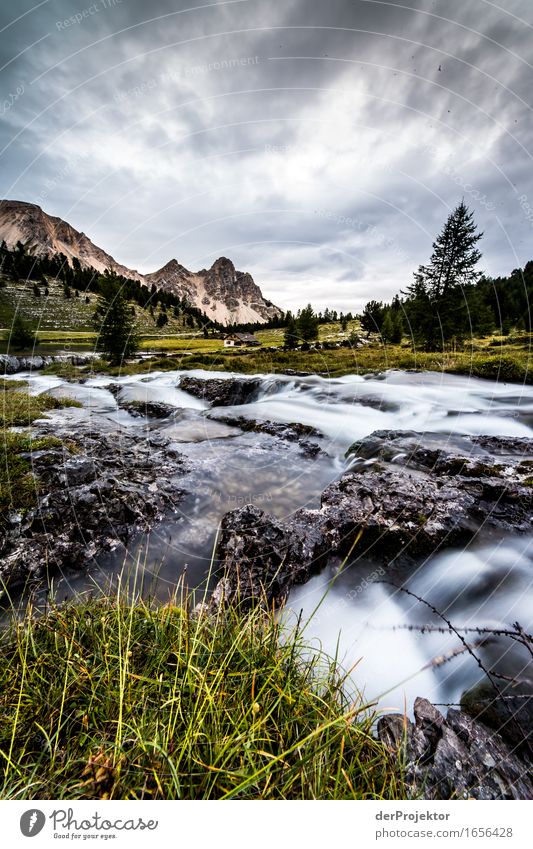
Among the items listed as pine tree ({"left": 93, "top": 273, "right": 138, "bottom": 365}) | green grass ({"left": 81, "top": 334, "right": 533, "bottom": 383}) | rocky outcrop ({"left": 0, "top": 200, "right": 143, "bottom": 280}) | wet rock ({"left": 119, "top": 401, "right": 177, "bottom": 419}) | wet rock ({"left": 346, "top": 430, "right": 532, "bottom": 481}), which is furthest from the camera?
rocky outcrop ({"left": 0, "top": 200, "right": 143, "bottom": 280})

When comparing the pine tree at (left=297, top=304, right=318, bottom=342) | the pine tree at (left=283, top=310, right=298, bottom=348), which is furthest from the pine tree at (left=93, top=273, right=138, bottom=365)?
the pine tree at (left=297, top=304, right=318, bottom=342)

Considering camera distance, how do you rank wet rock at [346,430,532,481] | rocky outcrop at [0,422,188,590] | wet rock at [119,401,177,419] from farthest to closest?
wet rock at [119,401,177,419] → wet rock at [346,430,532,481] → rocky outcrop at [0,422,188,590]

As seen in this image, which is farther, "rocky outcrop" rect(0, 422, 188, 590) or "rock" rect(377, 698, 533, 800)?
"rocky outcrop" rect(0, 422, 188, 590)

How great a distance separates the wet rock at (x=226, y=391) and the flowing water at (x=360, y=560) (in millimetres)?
1147

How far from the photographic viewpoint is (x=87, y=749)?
5.54 ft

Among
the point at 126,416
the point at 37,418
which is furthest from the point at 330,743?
the point at 126,416

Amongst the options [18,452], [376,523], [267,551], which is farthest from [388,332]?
[18,452]

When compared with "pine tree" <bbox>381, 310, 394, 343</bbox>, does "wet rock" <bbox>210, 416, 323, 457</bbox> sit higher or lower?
lower

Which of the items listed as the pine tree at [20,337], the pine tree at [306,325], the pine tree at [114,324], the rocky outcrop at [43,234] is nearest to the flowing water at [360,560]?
Answer: the pine tree at [114,324]

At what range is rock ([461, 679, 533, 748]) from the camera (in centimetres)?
270

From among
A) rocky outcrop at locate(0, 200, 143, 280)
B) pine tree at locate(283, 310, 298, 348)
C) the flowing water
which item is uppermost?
rocky outcrop at locate(0, 200, 143, 280)

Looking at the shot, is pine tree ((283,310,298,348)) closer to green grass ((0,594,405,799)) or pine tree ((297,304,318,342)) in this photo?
pine tree ((297,304,318,342))

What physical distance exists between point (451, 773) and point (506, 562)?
3921mm

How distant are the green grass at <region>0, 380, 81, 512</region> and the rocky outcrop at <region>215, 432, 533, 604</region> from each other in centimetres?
341
